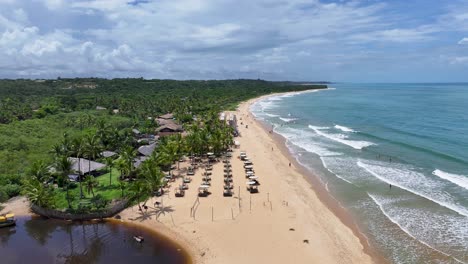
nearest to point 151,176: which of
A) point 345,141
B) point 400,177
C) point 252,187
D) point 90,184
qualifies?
point 90,184

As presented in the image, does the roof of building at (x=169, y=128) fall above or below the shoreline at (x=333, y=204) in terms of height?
above

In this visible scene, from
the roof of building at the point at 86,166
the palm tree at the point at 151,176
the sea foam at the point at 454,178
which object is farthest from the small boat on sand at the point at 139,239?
the sea foam at the point at 454,178

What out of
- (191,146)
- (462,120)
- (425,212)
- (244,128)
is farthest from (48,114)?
(462,120)

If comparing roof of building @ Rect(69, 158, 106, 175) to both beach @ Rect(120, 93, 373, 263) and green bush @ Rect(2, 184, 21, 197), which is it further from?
beach @ Rect(120, 93, 373, 263)

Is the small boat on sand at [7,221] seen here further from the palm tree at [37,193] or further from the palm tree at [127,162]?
the palm tree at [127,162]

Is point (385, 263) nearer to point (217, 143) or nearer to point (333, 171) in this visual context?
point (333, 171)

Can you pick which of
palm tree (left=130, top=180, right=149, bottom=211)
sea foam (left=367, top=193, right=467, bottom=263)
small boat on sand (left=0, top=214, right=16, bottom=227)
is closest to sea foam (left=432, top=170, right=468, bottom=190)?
sea foam (left=367, top=193, right=467, bottom=263)

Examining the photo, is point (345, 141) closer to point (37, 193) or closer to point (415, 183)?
point (415, 183)
